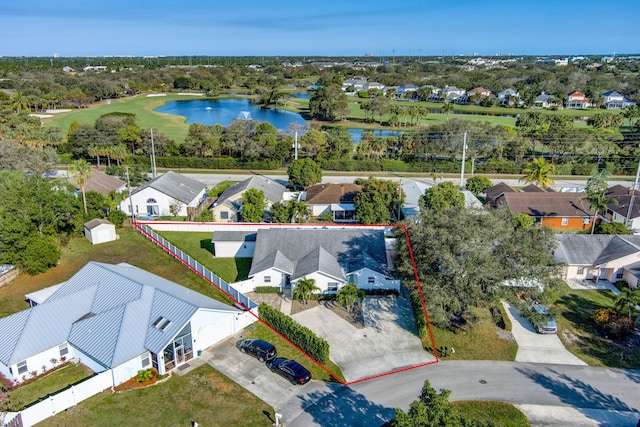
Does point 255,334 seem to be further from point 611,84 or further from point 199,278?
point 611,84

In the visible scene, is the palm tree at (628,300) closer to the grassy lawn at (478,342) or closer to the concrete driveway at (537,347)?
the concrete driveway at (537,347)

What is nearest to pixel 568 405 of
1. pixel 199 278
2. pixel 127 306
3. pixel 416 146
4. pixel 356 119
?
pixel 127 306

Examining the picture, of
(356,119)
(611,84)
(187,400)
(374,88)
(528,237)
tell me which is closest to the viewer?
(187,400)

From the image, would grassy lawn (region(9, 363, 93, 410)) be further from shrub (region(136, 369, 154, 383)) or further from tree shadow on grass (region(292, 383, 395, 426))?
tree shadow on grass (region(292, 383, 395, 426))

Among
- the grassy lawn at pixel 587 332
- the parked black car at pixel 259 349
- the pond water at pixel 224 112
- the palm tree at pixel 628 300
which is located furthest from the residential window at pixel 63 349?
the pond water at pixel 224 112

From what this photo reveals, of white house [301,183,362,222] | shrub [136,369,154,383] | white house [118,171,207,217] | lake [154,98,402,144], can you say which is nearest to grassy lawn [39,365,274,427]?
shrub [136,369,154,383]

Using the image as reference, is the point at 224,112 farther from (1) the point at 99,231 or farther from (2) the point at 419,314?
(2) the point at 419,314

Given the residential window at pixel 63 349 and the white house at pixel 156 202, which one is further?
the white house at pixel 156 202
